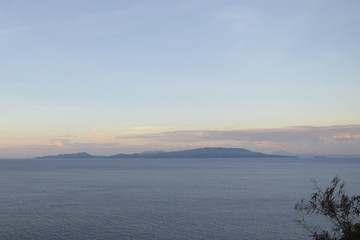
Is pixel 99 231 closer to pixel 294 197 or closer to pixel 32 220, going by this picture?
pixel 32 220

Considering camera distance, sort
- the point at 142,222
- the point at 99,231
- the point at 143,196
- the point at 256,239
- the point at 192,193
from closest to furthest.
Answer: the point at 256,239, the point at 99,231, the point at 142,222, the point at 143,196, the point at 192,193

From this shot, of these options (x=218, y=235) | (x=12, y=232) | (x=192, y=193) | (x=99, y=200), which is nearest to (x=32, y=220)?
(x=12, y=232)

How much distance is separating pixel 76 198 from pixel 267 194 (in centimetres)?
4748

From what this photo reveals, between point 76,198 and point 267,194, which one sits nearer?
point 76,198

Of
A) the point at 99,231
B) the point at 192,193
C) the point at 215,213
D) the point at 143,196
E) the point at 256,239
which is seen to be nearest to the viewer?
the point at 256,239

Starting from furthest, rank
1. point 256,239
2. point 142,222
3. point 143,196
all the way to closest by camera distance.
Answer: point 143,196 → point 142,222 → point 256,239

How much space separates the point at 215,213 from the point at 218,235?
49.2 ft

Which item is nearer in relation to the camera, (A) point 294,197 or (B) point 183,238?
(B) point 183,238

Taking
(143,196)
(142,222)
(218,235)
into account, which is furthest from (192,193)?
(218,235)

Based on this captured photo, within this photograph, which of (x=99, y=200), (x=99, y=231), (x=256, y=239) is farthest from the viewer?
(x=99, y=200)

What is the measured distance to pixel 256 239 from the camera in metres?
46.9

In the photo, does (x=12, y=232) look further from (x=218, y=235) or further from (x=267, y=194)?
(x=267, y=194)

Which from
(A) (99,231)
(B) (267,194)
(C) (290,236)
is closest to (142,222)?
(A) (99,231)

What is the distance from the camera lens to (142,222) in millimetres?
55688
